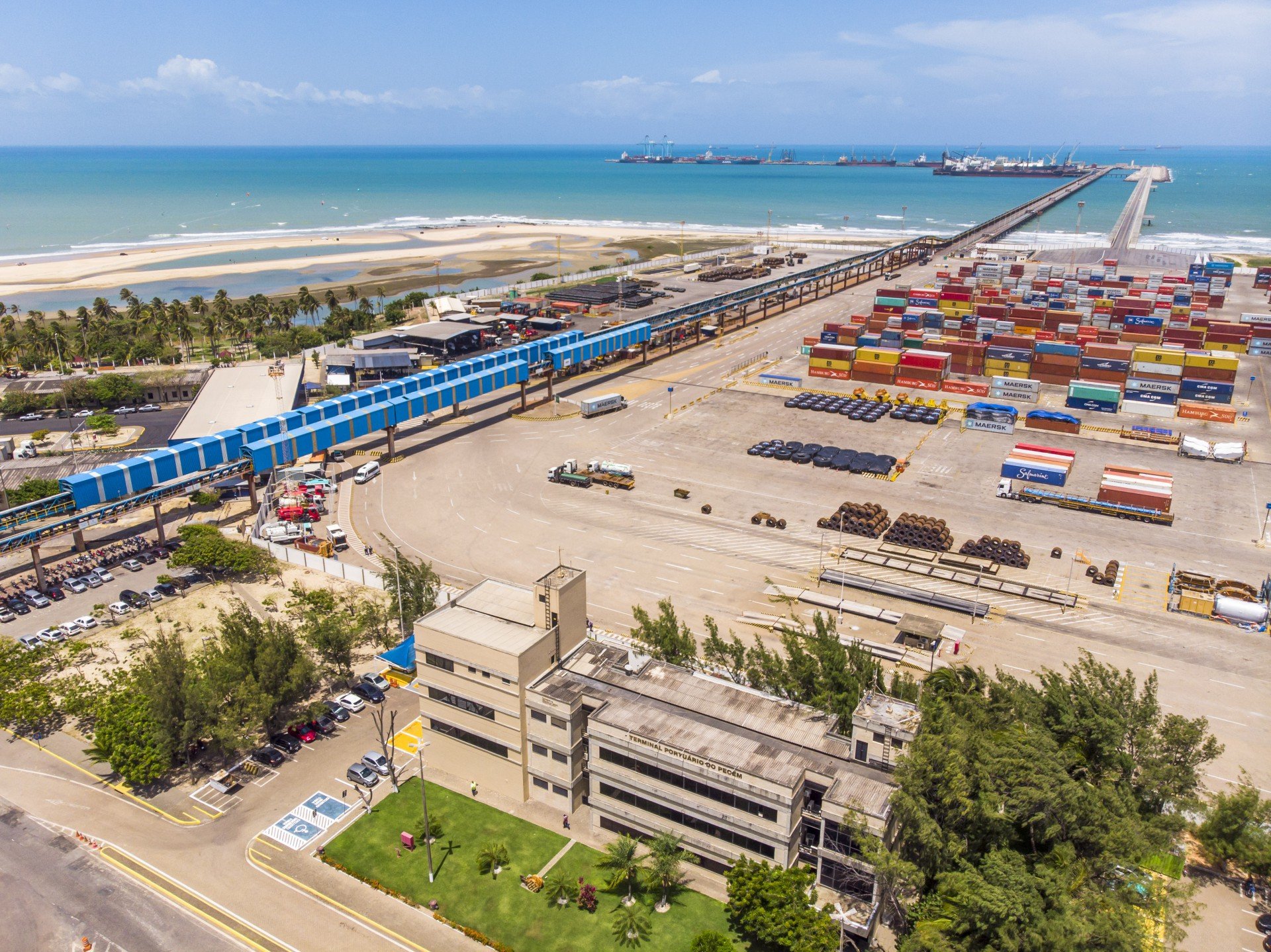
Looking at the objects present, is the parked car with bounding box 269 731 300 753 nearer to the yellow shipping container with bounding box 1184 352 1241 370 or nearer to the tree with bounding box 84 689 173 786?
the tree with bounding box 84 689 173 786

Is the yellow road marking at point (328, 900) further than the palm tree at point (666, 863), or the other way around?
the palm tree at point (666, 863)

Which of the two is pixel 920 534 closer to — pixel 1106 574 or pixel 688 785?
pixel 1106 574

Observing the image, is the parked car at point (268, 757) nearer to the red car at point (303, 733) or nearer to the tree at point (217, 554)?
the red car at point (303, 733)

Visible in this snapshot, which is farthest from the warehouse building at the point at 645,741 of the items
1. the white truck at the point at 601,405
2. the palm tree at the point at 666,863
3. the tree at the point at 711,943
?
the white truck at the point at 601,405

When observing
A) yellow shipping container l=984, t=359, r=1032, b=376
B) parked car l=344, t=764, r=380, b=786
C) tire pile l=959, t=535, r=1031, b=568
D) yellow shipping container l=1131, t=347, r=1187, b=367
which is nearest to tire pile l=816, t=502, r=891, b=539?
tire pile l=959, t=535, r=1031, b=568

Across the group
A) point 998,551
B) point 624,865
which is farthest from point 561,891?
point 998,551
